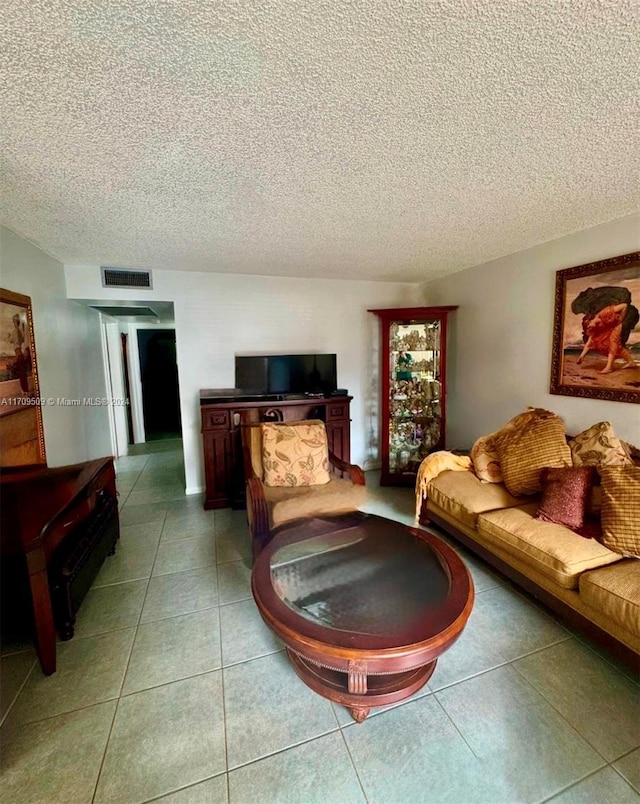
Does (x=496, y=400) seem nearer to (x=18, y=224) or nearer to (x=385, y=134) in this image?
(x=385, y=134)

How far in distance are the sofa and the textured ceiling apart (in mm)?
1595

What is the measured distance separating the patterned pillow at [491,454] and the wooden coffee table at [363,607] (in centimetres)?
106

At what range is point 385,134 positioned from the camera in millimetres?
1427

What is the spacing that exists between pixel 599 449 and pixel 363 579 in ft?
5.98

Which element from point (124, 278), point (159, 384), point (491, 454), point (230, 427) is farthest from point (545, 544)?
point (159, 384)

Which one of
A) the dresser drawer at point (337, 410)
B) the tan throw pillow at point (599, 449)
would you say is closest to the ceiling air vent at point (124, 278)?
the dresser drawer at point (337, 410)

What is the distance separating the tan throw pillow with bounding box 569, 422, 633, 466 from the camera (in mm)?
2209

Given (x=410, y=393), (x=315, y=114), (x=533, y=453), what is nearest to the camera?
(x=315, y=114)

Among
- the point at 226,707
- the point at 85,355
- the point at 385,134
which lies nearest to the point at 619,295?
the point at 385,134

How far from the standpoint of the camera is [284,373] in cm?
384

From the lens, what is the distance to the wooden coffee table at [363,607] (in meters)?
1.24

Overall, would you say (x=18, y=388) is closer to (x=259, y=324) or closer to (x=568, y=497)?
(x=259, y=324)

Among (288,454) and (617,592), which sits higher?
(288,454)

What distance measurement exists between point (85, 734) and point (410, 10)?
263 cm
